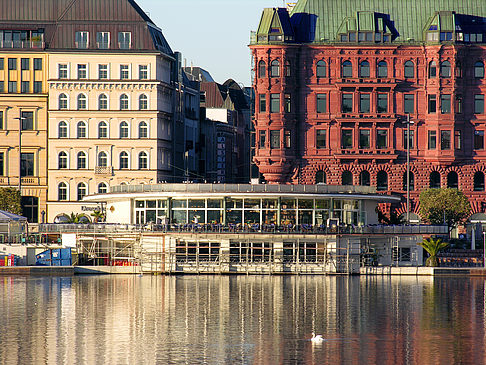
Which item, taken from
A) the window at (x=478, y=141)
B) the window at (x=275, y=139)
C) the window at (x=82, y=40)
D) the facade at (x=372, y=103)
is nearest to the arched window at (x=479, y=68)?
the facade at (x=372, y=103)

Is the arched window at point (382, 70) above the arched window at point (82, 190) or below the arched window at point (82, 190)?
above

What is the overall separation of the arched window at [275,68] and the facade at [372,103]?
0.45 ft

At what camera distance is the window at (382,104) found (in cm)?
17388

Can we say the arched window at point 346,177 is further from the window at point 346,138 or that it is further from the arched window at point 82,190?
the arched window at point 82,190

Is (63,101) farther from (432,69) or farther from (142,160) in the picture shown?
(432,69)

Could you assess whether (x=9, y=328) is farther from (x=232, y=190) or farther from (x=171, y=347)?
(x=232, y=190)

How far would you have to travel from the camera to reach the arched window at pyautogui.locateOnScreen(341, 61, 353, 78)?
6836 inches

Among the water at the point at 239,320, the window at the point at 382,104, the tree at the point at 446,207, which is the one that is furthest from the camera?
the window at the point at 382,104

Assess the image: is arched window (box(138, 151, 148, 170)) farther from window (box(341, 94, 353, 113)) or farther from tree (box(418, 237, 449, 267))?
tree (box(418, 237, 449, 267))

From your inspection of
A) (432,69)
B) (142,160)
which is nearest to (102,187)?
(142,160)

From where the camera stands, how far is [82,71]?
6781 inches

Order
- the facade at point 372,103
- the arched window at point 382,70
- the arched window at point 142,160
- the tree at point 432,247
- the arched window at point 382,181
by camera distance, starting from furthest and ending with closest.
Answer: the arched window at point 382,70
the arched window at point 382,181
the arched window at point 142,160
the facade at point 372,103
the tree at point 432,247

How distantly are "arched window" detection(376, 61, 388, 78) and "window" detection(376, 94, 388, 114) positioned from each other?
2767 millimetres

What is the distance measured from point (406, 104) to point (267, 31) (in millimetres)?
21916
